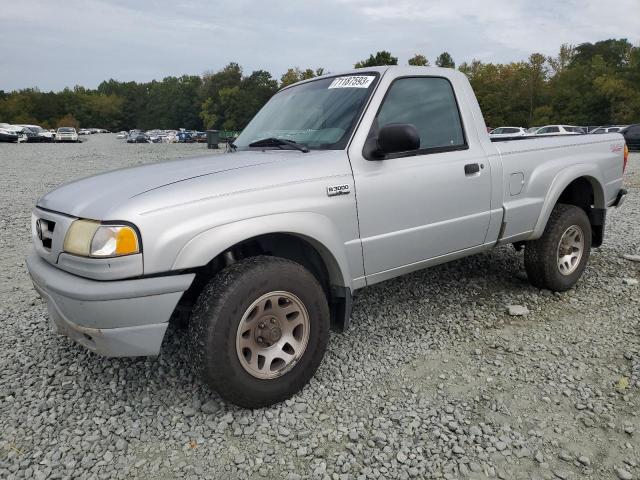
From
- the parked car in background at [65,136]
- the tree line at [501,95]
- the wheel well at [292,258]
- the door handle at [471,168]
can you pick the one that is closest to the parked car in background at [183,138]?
the tree line at [501,95]

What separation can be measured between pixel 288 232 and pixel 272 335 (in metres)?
0.57

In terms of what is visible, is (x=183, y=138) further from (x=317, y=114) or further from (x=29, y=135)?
(x=317, y=114)

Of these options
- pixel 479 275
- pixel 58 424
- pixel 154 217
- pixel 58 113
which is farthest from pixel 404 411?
pixel 58 113

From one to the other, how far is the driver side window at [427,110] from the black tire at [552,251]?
1301 millimetres

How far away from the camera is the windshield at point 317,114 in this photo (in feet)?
10.2

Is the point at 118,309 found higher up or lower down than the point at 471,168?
lower down

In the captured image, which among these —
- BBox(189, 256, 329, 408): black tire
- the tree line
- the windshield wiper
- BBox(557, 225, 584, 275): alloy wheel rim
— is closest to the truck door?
the windshield wiper

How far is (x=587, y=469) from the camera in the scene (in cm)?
223

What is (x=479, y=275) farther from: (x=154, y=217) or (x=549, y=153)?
(x=154, y=217)

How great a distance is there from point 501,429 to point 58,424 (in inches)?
92.6

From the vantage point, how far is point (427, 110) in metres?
3.49

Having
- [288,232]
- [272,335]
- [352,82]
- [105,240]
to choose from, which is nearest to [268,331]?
[272,335]

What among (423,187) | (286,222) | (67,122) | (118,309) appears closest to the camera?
(118,309)

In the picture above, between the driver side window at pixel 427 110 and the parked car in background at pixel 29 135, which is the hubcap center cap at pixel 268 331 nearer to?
the driver side window at pixel 427 110
